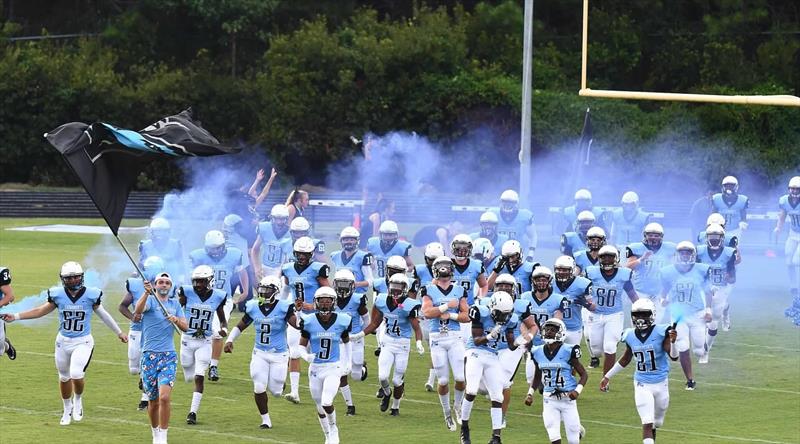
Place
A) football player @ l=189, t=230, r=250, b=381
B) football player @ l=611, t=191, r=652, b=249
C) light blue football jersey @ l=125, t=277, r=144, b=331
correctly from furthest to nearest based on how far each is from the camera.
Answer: football player @ l=611, t=191, r=652, b=249, football player @ l=189, t=230, r=250, b=381, light blue football jersey @ l=125, t=277, r=144, b=331

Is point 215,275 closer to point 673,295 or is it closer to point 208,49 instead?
point 673,295

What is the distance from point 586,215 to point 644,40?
94.7 feet

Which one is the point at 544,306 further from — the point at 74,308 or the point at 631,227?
the point at 631,227

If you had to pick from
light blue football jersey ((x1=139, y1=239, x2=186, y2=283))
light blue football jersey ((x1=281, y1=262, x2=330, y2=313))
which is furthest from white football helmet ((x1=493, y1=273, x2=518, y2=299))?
light blue football jersey ((x1=139, y1=239, x2=186, y2=283))

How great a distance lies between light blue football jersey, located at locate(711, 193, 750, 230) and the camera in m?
25.4

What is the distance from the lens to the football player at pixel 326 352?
594 inches

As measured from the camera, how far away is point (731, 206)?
25406 millimetres

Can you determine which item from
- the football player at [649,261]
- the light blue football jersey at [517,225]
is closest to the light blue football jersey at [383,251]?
the light blue football jersey at [517,225]

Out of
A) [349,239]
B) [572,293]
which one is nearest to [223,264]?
[349,239]

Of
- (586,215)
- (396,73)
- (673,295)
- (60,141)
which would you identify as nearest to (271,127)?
(396,73)

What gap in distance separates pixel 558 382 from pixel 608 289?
4.27 m

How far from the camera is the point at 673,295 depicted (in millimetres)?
19188

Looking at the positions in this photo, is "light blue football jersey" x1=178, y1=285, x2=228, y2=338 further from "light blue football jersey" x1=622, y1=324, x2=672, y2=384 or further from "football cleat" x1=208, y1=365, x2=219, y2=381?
"light blue football jersey" x1=622, y1=324, x2=672, y2=384

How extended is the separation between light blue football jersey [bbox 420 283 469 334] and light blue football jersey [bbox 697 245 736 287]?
5556 millimetres
